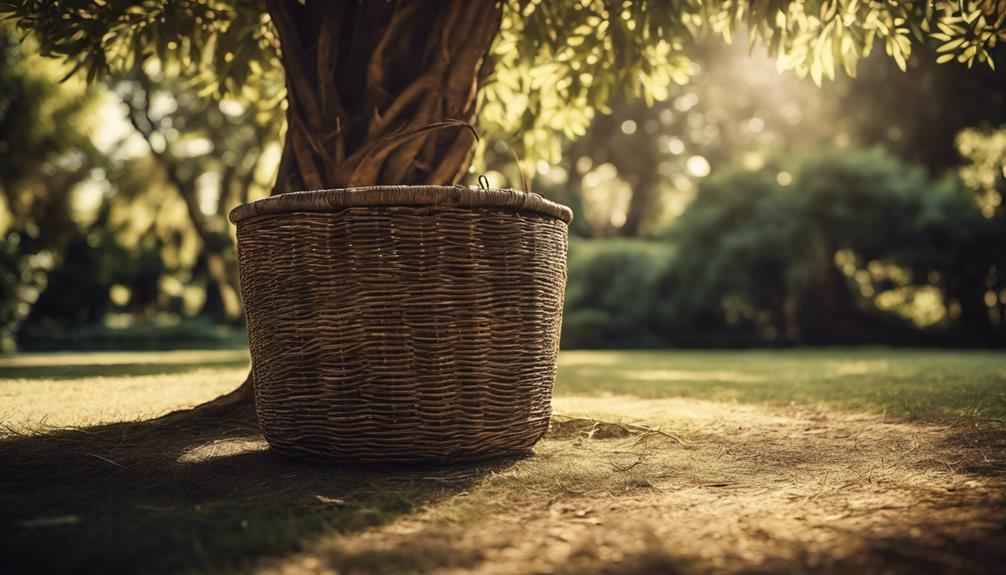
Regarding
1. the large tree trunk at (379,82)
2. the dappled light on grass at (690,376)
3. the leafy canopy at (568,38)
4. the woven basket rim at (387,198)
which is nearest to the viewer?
the woven basket rim at (387,198)

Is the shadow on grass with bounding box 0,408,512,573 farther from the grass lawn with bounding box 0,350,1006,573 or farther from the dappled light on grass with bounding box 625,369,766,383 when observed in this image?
the dappled light on grass with bounding box 625,369,766,383

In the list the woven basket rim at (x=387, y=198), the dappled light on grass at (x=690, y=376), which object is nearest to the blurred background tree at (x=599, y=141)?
the woven basket rim at (x=387, y=198)

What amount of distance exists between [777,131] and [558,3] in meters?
20.8

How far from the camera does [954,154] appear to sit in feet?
51.4

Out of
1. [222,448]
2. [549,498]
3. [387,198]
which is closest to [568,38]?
[387,198]

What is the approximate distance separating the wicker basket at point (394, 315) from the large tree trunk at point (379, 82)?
0.85 metres

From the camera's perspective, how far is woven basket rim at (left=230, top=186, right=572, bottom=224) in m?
2.30

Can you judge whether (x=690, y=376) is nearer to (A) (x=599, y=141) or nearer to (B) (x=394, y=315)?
(B) (x=394, y=315)

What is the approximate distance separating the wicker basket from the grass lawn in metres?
0.15

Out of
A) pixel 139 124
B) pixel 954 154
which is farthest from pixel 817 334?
pixel 139 124

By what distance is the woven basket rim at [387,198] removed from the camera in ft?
7.56

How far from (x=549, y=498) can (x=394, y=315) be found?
0.75m

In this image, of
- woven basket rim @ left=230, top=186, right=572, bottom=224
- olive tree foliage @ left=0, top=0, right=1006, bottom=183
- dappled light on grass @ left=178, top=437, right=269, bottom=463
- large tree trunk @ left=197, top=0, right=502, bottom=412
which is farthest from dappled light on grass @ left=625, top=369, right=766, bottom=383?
woven basket rim @ left=230, top=186, right=572, bottom=224

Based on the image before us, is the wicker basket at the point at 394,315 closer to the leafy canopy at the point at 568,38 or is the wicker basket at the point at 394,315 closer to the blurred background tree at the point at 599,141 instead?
the blurred background tree at the point at 599,141
